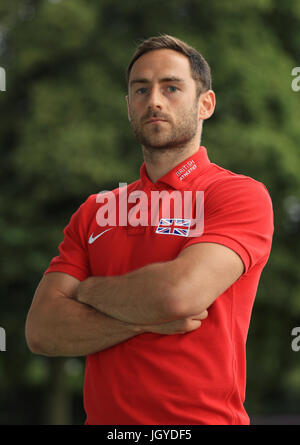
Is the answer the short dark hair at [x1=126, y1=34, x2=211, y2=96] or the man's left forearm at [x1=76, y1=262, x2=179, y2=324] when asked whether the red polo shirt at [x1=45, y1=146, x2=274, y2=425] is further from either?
the short dark hair at [x1=126, y1=34, x2=211, y2=96]

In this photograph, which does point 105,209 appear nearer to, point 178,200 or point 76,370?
point 178,200

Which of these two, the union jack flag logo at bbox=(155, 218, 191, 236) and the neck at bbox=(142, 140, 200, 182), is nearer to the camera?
the union jack flag logo at bbox=(155, 218, 191, 236)

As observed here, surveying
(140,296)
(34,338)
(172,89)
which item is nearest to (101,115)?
(172,89)

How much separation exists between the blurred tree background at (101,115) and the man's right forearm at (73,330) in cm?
753

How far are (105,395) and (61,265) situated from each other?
2.26ft

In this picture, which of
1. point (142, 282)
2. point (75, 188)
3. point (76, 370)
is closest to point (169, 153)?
point (142, 282)

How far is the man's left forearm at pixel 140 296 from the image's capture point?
2.58 m

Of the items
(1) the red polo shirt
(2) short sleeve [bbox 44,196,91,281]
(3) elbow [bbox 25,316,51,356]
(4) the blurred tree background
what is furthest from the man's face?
(4) the blurred tree background

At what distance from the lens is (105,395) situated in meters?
2.67

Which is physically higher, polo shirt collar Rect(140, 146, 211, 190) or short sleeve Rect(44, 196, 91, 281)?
polo shirt collar Rect(140, 146, 211, 190)

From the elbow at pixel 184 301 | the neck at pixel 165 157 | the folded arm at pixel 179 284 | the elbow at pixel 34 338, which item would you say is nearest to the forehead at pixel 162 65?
the neck at pixel 165 157

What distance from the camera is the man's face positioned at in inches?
116

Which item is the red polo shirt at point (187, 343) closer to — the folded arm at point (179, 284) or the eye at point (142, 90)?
the folded arm at point (179, 284)
